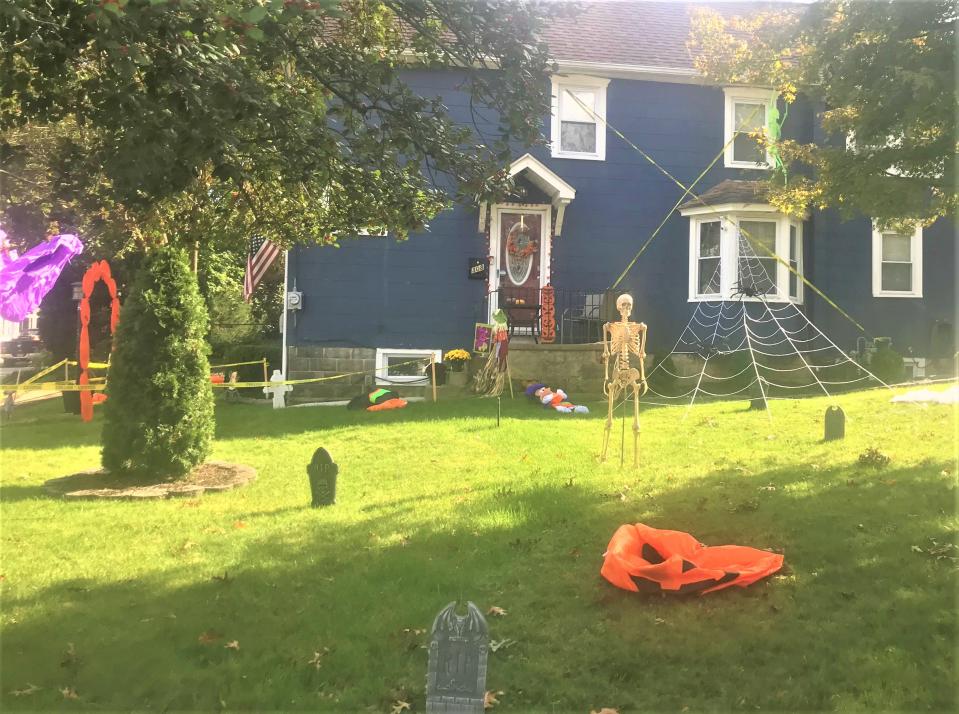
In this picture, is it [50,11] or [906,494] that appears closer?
[50,11]

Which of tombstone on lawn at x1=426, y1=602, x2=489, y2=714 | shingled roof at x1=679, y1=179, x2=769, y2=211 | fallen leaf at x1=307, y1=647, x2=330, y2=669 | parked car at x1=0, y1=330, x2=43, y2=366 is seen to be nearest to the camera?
tombstone on lawn at x1=426, y1=602, x2=489, y2=714

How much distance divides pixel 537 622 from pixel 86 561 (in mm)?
3396

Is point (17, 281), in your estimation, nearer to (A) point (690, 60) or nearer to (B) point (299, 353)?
(B) point (299, 353)

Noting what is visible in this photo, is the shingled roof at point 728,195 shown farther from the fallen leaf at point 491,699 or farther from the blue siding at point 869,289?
the fallen leaf at point 491,699

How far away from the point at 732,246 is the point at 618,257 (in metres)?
2.27

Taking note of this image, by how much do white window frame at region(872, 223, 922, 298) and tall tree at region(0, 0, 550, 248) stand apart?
12825 mm

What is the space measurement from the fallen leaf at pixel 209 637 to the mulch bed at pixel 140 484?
3.32 metres

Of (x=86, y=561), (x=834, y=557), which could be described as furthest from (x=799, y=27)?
(x=86, y=561)

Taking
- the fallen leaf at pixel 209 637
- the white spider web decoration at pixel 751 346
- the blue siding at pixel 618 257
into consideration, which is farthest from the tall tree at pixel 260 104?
the white spider web decoration at pixel 751 346

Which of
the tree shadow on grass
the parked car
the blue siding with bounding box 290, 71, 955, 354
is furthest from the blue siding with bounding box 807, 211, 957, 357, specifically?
the parked car

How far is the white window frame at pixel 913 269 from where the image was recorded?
50.6ft

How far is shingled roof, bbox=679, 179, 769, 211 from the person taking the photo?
47.1 feet

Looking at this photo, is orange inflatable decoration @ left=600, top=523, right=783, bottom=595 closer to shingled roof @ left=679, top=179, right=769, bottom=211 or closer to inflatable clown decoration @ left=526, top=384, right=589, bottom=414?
inflatable clown decoration @ left=526, top=384, right=589, bottom=414

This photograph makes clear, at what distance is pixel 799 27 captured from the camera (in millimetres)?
6578
